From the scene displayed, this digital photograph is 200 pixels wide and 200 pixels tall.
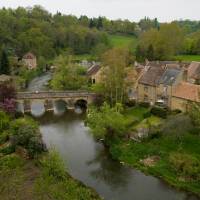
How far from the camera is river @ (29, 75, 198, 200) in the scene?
35.4 meters

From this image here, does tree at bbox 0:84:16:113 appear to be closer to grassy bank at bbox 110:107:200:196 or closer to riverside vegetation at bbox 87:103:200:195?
riverside vegetation at bbox 87:103:200:195

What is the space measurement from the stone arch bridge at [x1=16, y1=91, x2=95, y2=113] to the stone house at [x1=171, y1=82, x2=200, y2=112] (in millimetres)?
14891

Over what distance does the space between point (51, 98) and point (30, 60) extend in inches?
1665

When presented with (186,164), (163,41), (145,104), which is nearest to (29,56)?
A: (163,41)

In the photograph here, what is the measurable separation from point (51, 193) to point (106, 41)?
11088cm

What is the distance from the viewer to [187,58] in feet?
380

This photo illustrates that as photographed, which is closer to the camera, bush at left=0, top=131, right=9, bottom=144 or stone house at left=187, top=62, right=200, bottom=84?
bush at left=0, top=131, right=9, bottom=144

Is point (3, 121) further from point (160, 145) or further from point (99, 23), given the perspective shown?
point (99, 23)

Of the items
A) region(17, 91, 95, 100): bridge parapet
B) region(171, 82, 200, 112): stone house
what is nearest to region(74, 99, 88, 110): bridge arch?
region(17, 91, 95, 100): bridge parapet

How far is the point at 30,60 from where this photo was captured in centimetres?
10294

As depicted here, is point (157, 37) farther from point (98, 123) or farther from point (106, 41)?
point (98, 123)

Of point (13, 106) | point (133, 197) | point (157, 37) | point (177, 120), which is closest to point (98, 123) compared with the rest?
point (177, 120)

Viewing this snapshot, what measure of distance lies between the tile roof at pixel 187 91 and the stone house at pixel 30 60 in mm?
55422

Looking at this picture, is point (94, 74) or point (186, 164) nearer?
point (186, 164)
